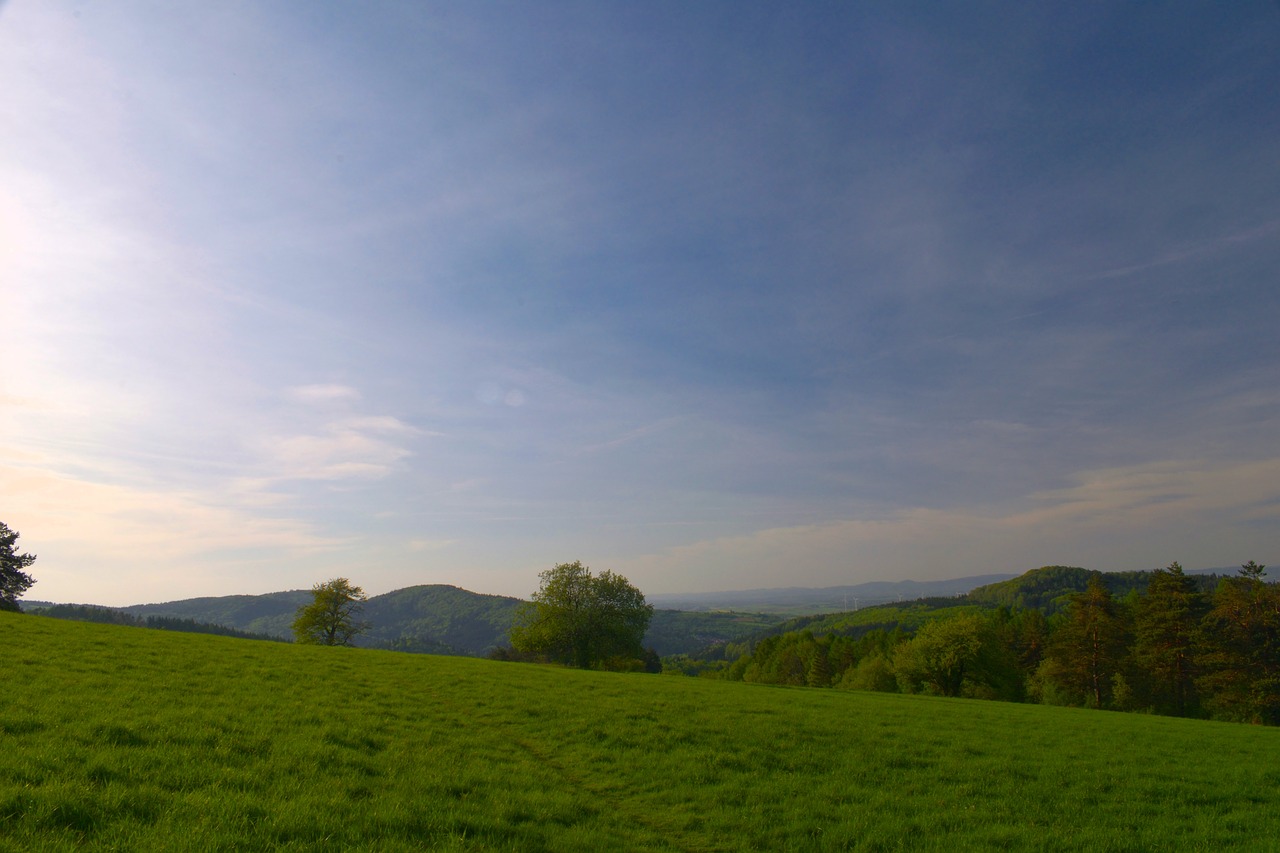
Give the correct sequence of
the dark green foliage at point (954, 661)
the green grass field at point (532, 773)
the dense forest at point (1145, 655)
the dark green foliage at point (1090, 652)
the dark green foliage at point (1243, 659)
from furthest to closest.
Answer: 1. the dark green foliage at point (1090, 652)
2. the dark green foliage at point (954, 661)
3. the dense forest at point (1145, 655)
4. the dark green foliage at point (1243, 659)
5. the green grass field at point (532, 773)

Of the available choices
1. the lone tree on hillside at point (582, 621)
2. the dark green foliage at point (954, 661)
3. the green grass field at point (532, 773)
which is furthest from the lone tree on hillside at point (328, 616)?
the dark green foliage at point (954, 661)

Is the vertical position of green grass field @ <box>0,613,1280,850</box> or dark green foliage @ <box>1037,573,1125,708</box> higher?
green grass field @ <box>0,613,1280,850</box>

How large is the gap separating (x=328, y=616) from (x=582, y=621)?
35.2m

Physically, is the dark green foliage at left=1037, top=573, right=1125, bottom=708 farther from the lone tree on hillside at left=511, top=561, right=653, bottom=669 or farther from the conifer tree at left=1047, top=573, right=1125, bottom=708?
the lone tree on hillside at left=511, top=561, right=653, bottom=669

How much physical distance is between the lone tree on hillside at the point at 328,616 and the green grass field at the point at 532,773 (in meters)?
55.4

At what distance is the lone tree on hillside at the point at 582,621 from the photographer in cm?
7125

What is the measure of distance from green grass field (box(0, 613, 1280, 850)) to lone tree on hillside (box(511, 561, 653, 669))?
47.8m

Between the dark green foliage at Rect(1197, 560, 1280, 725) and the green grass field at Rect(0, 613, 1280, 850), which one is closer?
the green grass field at Rect(0, 613, 1280, 850)

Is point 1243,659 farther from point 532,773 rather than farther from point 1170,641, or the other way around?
point 532,773

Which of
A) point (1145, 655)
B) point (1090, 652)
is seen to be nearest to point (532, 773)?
point (1145, 655)

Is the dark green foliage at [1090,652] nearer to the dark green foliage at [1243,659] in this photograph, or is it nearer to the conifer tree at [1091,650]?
the conifer tree at [1091,650]

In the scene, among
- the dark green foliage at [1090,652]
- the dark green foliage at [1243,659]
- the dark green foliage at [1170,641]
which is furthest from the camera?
the dark green foliage at [1090,652]

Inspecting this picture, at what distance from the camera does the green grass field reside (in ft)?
28.5

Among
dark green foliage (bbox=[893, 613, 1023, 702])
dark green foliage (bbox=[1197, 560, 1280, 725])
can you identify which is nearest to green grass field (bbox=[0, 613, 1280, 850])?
dark green foliage (bbox=[893, 613, 1023, 702])
